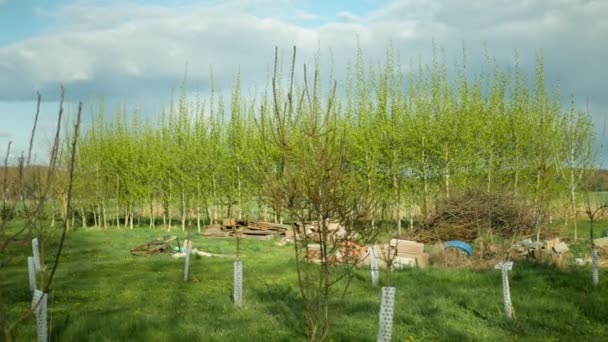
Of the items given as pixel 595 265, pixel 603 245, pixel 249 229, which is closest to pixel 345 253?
pixel 595 265

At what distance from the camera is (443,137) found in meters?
27.0

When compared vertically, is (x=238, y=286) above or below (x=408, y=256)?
above

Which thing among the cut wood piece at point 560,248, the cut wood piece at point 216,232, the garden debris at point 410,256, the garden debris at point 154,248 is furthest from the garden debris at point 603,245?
the cut wood piece at point 216,232

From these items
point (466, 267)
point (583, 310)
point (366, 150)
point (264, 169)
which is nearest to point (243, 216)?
point (366, 150)

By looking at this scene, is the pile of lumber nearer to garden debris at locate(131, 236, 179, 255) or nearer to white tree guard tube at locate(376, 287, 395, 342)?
garden debris at locate(131, 236, 179, 255)

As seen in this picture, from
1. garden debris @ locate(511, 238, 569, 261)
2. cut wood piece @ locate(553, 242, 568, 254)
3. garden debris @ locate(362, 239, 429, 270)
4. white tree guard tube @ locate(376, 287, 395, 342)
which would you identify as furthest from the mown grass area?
cut wood piece @ locate(553, 242, 568, 254)

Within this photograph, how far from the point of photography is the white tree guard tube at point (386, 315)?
21.5ft

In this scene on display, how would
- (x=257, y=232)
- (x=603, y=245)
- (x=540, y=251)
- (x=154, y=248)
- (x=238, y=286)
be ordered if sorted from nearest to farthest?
Result: (x=238, y=286) < (x=540, y=251) < (x=603, y=245) < (x=154, y=248) < (x=257, y=232)

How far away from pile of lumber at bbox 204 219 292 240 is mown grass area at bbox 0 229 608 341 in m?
10.1

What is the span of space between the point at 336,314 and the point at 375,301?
122 cm

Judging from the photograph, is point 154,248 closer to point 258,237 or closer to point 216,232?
point 258,237

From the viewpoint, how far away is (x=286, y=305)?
10531 millimetres

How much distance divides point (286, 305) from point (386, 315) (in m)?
4.18

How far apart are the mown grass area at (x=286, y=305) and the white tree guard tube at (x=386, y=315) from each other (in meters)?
1.75
